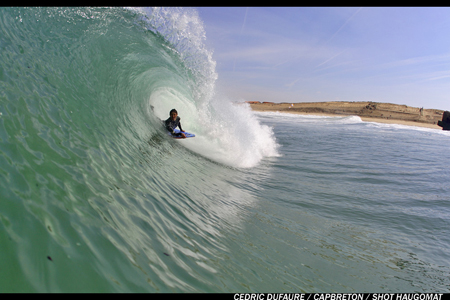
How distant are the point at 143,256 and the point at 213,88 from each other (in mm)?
8437

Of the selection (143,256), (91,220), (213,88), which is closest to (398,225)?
(143,256)

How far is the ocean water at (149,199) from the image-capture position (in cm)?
184

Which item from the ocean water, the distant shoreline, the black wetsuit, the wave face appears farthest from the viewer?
the distant shoreline

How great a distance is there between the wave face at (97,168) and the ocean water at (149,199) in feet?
0.05

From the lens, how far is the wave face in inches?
67.6

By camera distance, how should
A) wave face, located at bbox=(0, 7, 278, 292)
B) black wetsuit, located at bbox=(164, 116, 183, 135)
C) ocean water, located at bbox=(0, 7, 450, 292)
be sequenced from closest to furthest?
1. wave face, located at bbox=(0, 7, 278, 292)
2. ocean water, located at bbox=(0, 7, 450, 292)
3. black wetsuit, located at bbox=(164, 116, 183, 135)

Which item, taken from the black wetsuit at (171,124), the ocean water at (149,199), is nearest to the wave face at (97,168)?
the ocean water at (149,199)

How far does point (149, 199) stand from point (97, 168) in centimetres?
76

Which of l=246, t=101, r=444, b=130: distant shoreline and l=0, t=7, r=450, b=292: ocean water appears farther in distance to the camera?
l=246, t=101, r=444, b=130: distant shoreline

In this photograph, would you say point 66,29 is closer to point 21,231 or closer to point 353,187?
point 21,231

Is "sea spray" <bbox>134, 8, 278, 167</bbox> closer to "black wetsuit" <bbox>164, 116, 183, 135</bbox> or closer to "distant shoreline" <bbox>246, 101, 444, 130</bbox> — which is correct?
"black wetsuit" <bbox>164, 116, 183, 135</bbox>

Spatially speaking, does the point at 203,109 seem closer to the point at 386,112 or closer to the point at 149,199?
the point at 149,199

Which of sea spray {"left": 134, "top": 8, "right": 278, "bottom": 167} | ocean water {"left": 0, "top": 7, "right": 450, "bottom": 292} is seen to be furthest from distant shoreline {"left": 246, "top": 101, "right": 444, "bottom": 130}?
ocean water {"left": 0, "top": 7, "right": 450, "bottom": 292}

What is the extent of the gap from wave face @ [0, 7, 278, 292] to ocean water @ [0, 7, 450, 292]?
16 millimetres
